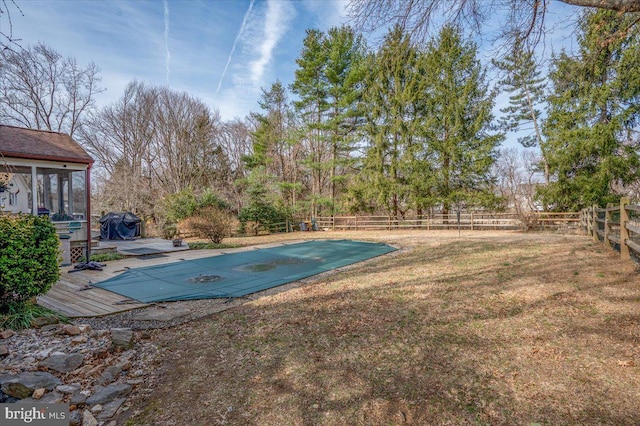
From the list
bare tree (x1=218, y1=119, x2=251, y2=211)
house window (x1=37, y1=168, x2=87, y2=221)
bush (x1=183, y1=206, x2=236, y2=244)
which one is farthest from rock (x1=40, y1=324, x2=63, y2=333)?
bare tree (x1=218, y1=119, x2=251, y2=211)

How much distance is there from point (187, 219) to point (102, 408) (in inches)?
439

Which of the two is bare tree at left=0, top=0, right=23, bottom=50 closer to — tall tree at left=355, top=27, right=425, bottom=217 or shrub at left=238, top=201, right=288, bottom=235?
shrub at left=238, top=201, right=288, bottom=235

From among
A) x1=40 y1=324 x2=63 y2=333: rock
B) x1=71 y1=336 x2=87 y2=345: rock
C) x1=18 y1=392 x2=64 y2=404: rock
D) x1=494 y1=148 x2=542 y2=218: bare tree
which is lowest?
x1=18 y1=392 x2=64 y2=404: rock

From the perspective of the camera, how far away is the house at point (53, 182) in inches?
279

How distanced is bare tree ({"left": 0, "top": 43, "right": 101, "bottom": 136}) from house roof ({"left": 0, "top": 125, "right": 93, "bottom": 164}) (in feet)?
28.2

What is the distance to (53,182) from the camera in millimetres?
8102

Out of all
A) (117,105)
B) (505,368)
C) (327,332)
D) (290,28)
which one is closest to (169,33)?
(290,28)

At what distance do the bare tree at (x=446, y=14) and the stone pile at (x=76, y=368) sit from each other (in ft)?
14.8

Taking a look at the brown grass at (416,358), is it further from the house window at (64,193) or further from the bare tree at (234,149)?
the bare tree at (234,149)

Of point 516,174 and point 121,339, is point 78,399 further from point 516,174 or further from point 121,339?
point 516,174

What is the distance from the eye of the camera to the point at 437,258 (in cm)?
719

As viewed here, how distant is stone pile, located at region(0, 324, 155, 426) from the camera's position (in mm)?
2078

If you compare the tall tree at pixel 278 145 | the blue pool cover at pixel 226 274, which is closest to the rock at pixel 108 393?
the blue pool cover at pixel 226 274

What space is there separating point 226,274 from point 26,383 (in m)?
4.00
